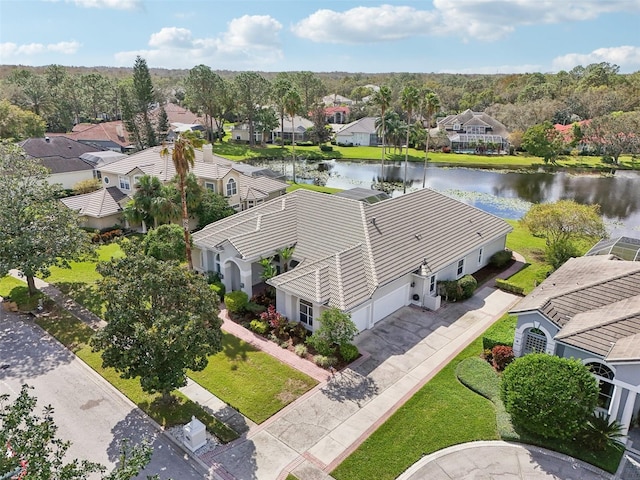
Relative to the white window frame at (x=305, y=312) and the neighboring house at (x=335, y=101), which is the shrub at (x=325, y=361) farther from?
the neighboring house at (x=335, y=101)

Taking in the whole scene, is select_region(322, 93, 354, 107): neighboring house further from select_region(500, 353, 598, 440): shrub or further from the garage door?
select_region(500, 353, 598, 440): shrub

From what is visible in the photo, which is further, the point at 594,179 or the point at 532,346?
the point at 594,179

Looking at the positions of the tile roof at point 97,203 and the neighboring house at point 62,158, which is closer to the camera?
the tile roof at point 97,203

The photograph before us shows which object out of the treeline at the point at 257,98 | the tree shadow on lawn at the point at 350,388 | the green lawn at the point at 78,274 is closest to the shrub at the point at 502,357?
the tree shadow on lawn at the point at 350,388

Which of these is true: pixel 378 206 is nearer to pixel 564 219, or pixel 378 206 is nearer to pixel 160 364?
pixel 564 219

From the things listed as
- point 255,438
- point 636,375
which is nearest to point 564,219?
point 636,375

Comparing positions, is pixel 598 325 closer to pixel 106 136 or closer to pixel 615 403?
pixel 615 403

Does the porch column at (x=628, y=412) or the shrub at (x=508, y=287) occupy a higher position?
the porch column at (x=628, y=412)
